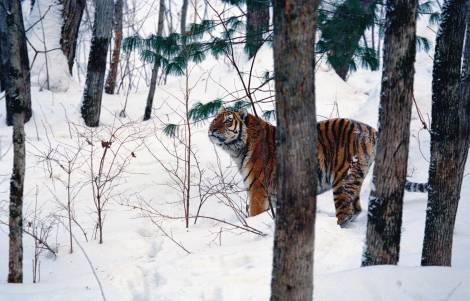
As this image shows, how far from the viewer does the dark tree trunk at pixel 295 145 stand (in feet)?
6.42

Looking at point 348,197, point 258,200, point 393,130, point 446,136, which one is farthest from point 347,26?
point 258,200

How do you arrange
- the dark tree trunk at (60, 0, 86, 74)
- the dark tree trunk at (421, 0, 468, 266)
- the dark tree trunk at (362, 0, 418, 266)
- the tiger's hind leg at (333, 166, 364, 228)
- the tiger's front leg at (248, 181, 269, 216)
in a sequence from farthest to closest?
the dark tree trunk at (60, 0, 86, 74) < the tiger's front leg at (248, 181, 269, 216) < the tiger's hind leg at (333, 166, 364, 228) < the dark tree trunk at (421, 0, 468, 266) < the dark tree trunk at (362, 0, 418, 266)

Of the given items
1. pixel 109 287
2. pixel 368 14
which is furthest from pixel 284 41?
pixel 109 287

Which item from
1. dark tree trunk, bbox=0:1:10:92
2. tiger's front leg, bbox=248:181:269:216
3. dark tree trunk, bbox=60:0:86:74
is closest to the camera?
tiger's front leg, bbox=248:181:269:216

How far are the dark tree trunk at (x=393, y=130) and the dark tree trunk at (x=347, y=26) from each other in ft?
4.23

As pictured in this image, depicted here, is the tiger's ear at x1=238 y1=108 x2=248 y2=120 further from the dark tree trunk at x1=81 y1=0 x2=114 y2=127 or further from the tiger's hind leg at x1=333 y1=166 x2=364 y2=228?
the dark tree trunk at x1=81 y1=0 x2=114 y2=127

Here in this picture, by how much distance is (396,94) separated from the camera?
9.22 feet

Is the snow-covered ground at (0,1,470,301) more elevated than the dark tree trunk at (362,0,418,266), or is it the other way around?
the dark tree trunk at (362,0,418,266)

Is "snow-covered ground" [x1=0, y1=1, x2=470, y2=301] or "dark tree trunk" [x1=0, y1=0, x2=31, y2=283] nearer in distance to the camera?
"snow-covered ground" [x1=0, y1=1, x2=470, y2=301]

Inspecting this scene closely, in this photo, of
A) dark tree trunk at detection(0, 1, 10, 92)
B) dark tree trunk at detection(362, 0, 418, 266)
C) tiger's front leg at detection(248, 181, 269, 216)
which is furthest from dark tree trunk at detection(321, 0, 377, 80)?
dark tree trunk at detection(0, 1, 10, 92)

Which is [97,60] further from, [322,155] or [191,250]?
[191,250]

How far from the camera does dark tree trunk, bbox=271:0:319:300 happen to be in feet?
6.42

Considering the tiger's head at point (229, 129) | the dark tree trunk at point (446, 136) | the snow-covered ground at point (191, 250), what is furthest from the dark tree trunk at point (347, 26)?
the tiger's head at point (229, 129)

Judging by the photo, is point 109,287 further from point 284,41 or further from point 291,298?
point 284,41
